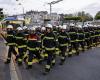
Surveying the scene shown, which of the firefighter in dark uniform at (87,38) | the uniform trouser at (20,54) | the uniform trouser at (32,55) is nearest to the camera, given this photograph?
the uniform trouser at (32,55)

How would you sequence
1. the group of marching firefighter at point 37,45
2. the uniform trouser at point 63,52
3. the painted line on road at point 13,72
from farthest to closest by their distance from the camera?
the uniform trouser at point 63,52 → the group of marching firefighter at point 37,45 → the painted line on road at point 13,72

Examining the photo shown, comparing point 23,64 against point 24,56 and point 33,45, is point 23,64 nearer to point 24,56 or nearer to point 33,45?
point 24,56

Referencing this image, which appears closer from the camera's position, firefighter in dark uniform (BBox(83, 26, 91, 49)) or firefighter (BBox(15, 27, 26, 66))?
firefighter (BBox(15, 27, 26, 66))

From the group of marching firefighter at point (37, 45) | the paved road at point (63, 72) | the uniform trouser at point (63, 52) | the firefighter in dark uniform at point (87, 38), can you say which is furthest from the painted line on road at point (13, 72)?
the firefighter in dark uniform at point (87, 38)

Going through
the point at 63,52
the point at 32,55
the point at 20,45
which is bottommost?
the point at 63,52

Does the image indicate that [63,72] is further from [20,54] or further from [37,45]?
[20,54]

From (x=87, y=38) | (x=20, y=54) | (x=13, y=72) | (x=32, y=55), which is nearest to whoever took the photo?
(x=13, y=72)

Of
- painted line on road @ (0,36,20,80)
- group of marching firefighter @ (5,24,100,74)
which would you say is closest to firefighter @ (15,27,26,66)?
group of marching firefighter @ (5,24,100,74)

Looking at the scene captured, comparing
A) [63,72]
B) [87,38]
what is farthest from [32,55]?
[87,38]

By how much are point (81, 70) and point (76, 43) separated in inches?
235

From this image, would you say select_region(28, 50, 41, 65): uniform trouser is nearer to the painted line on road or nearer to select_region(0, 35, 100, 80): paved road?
select_region(0, 35, 100, 80): paved road

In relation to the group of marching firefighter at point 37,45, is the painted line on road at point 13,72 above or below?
below

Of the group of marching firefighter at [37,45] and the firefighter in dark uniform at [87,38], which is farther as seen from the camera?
the firefighter in dark uniform at [87,38]

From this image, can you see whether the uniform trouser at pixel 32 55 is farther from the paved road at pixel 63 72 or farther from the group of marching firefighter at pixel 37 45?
the paved road at pixel 63 72
